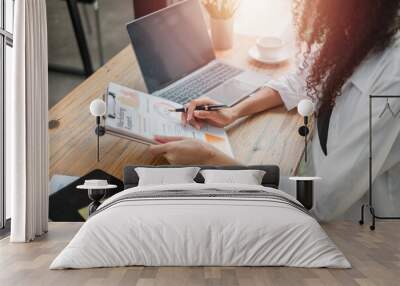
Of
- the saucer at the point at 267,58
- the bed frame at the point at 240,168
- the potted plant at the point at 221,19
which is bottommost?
the bed frame at the point at 240,168

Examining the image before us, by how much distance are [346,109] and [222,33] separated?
1.73 m

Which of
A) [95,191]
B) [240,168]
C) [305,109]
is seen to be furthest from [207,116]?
[95,191]

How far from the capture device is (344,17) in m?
6.58

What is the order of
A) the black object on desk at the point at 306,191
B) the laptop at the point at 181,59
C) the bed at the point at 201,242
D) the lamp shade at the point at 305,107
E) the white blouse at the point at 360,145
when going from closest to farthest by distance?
1. the bed at the point at 201,242
2. the black object on desk at the point at 306,191
3. the lamp shade at the point at 305,107
4. the white blouse at the point at 360,145
5. the laptop at the point at 181,59

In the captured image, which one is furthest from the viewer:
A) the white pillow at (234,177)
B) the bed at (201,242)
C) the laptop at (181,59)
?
the laptop at (181,59)

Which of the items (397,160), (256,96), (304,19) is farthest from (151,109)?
(397,160)

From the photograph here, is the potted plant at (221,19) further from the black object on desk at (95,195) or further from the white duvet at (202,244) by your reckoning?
the white duvet at (202,244)

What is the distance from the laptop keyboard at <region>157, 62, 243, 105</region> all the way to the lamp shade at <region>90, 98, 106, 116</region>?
70 cm

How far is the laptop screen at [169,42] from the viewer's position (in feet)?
21.7

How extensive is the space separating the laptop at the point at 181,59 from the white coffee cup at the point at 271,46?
268 mm

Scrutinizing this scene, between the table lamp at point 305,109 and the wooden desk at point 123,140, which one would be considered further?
the wooden desk at point 123,140

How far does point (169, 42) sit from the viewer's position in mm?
6625

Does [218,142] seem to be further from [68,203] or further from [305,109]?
[68,203]

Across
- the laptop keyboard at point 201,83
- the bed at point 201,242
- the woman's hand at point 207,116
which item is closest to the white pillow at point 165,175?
the woman's hand at point 207,116
